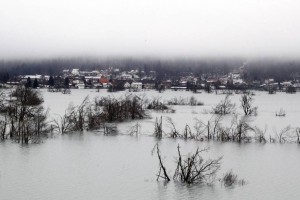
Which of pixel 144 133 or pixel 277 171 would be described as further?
pixel 144 133

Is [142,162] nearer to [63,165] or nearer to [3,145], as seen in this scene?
[63,165]

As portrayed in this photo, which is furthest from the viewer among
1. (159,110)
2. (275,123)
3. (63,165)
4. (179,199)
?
(159,110)

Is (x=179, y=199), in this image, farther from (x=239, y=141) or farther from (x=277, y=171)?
(x=239, y=141)

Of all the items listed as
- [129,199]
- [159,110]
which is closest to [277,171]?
[129,199]

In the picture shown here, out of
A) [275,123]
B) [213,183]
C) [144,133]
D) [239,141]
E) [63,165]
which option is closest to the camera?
[213,183]

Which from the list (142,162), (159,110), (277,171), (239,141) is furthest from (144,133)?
(159,110)

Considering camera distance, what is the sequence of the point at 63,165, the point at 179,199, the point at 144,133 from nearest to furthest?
the point at 179,199, the point at 63,165, the point at 144,133
